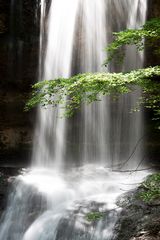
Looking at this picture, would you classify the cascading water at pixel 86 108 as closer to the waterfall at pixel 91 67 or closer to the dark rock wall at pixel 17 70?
the waterfall at pixel 91 67

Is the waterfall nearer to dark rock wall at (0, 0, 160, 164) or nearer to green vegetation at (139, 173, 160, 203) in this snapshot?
dark rock wall at (0, 0, 160, 164)

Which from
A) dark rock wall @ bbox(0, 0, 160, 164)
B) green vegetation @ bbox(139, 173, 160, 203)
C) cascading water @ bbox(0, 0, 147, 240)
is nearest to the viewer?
green vegetation @ bbox(139, 173, 160, 203)

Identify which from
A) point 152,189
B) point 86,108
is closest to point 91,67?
point 86,108

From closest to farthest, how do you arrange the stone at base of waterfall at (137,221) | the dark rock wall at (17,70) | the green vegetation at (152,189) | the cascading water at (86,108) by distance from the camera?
the green vegetation at (152,189)
the stone at base of waterfall at (137,221)
the cascading water at (86,108)
the dark rock wall at (17,70)

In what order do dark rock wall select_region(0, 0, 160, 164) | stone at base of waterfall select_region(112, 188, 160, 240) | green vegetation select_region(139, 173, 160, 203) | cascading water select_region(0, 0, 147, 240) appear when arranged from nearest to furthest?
green vegetation select_region(139, 173, 160, 203), stone at base of waterfall select_region(112, 188, 160, 240), cascading water select_region(0, 0, 147, 240), dark rock wall select_region(0, 0, 160, 164)

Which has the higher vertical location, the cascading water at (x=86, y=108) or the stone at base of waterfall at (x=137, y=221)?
the cascading water at (x=86, y=108)

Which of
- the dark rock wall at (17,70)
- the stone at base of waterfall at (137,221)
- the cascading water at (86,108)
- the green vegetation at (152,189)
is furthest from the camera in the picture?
the dark rock wall at (17,70)

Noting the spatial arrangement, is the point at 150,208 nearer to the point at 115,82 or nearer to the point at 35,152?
the point at 115,82

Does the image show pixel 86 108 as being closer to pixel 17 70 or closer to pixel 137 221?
pixel 17 70

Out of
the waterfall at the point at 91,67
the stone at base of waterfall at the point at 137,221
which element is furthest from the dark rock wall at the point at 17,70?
the stone at base of waterfall at the point at 137,221

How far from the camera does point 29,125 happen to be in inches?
566

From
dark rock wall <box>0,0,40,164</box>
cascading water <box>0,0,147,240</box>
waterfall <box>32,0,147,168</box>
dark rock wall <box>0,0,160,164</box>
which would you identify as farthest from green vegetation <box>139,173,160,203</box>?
dark rock wall <box>0,0,40,164</box>

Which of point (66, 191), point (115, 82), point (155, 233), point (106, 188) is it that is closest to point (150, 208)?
point (155, 233)

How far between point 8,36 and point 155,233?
955cm
